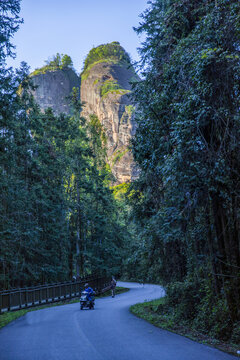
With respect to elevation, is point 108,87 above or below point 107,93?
above

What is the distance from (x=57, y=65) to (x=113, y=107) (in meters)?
33.6

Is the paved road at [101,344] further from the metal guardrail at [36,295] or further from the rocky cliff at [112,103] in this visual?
the rocky cliff at [112,103]

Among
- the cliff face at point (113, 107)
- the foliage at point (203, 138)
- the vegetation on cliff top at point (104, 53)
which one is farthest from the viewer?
the vegetation on cliff top at point (104, 53)

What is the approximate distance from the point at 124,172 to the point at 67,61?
5000cm

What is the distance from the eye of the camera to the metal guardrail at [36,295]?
1691 cm

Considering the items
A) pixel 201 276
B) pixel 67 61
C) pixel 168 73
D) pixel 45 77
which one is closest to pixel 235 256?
pixel 201 276

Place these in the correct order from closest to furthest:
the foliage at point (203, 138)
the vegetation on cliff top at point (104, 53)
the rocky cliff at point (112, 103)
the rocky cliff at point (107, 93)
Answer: the foliage at point (203, 138) < the rocky cliff at point (112, 103) < the rocky cliff at point (107, 93) < the vegetation on cliff top at point (104, 53)

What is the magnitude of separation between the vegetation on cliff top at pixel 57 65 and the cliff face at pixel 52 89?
161 cm

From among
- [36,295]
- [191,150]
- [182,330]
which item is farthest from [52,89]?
[191,150]

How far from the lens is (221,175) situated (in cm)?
752

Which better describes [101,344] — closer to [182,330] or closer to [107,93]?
[182,330]

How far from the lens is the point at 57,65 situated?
115 meters

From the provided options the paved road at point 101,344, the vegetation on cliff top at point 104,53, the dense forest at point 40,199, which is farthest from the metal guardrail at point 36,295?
the vegetation on cliff top at point 104,53

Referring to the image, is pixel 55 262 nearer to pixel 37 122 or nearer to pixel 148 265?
pixel 37 122
